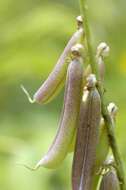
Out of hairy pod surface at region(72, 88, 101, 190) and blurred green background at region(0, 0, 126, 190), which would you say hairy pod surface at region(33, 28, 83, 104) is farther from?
blurred green background at region(0, 0, 126, 190)

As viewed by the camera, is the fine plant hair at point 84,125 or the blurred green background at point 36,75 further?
the blurred green background at point 36,75

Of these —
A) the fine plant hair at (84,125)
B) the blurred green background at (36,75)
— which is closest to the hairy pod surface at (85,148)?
the fine plant hair at (84,125)

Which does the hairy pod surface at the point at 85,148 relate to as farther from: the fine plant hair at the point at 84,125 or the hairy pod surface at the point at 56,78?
the hairy pod surface at the point at 56,78

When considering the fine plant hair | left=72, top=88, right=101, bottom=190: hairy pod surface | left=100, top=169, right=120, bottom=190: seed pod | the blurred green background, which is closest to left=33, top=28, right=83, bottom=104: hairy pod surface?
the fine plant hair

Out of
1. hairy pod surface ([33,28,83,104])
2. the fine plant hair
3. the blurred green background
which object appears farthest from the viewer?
the blurred green background

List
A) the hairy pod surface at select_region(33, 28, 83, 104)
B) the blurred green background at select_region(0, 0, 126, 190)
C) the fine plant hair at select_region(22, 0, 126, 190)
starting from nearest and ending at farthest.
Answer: the fine plant hair at select_region(22, 0, 126, 190)
the hairy pod surface at select_region(33, 28, 83, 104)
the blurred green background at select_region(0, 0, 126, 190)

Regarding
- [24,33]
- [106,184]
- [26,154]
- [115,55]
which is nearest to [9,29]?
[24,33]

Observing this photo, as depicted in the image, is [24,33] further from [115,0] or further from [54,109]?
[115,0]
